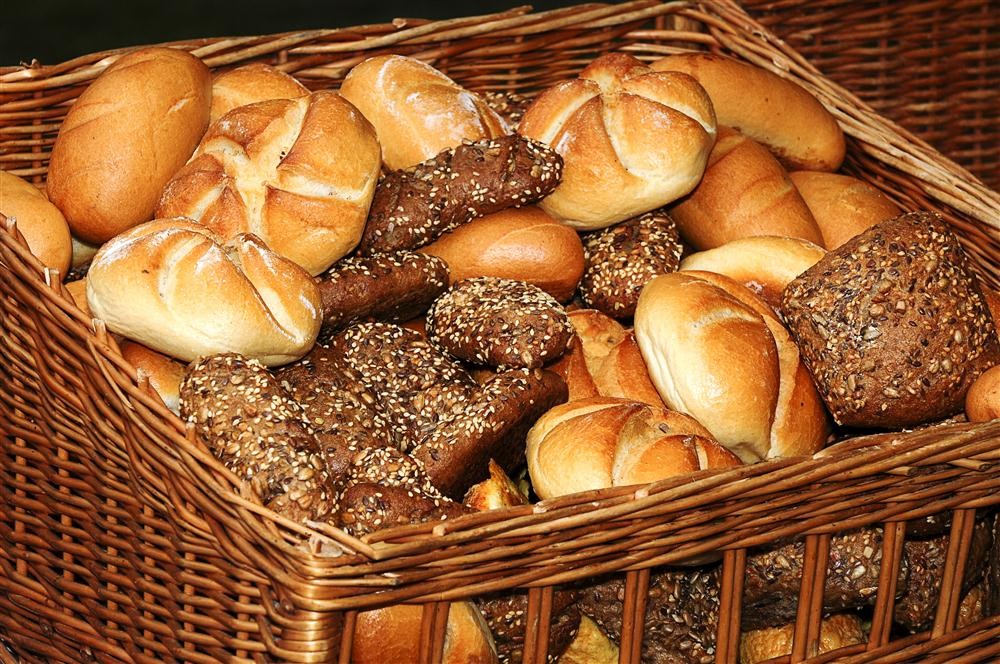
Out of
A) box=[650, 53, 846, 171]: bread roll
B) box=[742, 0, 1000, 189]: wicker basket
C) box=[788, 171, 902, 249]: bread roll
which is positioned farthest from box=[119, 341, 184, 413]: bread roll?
box=[742, 0, 1000, 189]: wicker basket

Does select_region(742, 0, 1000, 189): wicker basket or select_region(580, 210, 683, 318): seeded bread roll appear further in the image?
select_region(742, 0, 1000, 189): wicker basket

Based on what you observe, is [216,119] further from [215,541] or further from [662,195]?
[215,541]

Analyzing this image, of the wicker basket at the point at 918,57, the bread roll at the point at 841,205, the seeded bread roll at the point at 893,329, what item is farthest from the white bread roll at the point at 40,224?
the wicker basket at the point at 918,57

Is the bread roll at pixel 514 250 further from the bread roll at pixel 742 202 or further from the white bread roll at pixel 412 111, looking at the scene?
the bread roll at pixel 742 202

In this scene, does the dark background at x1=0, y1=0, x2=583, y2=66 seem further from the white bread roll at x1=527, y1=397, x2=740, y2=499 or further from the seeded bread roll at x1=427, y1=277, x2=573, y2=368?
the white bread roll at x1=527, y1=397, x2=740, y2=499

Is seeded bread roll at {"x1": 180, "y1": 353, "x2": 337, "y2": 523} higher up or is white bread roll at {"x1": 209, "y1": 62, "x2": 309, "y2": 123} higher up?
white bread roll at {"x1": 209, "y1": 62, "x2": 309, "y2": 123}

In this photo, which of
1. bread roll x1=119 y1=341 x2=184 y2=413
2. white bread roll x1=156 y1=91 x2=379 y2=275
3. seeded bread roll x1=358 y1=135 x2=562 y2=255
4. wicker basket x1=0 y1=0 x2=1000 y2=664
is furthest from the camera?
seeded bread roll x1=358 y1=135 x2=562 y2=255

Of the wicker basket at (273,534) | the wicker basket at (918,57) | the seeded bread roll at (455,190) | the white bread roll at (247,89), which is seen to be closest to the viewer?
the wicker basket at (273,534)

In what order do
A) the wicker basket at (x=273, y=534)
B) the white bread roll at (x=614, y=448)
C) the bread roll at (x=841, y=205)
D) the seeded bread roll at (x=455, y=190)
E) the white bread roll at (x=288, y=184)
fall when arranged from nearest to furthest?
the wicker basket at (x=273, y=534), the white bread roll at (x=614, y=448), the white bread roll at (x=288, y=184), the seeded bread roll at (x=455, y=190), the bread roll at (x=841, y=205)
